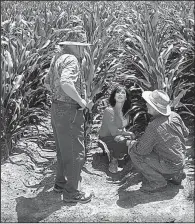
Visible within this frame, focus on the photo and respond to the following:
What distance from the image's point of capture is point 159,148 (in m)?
2.91

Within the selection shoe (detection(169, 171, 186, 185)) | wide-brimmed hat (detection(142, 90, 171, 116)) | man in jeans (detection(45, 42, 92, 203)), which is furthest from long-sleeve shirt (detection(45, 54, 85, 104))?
shoe (detection(169, 171, 186, 185))

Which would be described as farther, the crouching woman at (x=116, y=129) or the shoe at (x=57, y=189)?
the crouching woman at (x=116, y=129)

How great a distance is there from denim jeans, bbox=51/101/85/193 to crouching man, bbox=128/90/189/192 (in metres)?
0.39

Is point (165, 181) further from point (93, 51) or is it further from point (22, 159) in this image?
point (93, 51)

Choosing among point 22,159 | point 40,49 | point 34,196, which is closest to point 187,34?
point 40,49

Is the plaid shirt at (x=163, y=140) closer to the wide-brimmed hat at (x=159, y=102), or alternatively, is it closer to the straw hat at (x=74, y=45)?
the wide-brimmed hat at (x=159, y=102)

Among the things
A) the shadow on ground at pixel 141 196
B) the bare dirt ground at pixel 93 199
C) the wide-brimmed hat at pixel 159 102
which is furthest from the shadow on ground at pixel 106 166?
the wide-brimmed hat at pixel 159 102

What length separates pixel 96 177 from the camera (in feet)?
10.8

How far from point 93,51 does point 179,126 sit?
5.18ft

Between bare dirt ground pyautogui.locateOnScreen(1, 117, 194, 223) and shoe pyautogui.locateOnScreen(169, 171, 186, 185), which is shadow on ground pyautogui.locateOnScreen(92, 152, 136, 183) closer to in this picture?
bare dirt ground pyautogui.locateOnScreen(1, 117, 194, 223)

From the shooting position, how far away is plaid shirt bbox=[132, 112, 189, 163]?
286 centimetres

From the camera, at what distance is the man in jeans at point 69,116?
8.71 feet

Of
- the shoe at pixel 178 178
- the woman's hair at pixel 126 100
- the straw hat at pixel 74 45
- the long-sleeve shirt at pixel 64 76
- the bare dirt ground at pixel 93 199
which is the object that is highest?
the straw hat at pixel 74 45

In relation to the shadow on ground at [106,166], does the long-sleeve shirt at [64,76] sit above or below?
above
